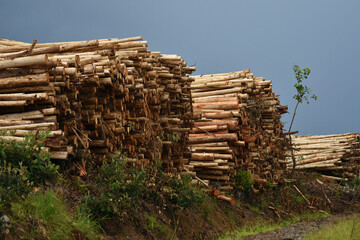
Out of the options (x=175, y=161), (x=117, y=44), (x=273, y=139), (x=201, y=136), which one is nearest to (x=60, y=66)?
(x=117, y=44)

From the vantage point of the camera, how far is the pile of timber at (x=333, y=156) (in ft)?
88.1

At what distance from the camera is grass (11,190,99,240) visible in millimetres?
6770

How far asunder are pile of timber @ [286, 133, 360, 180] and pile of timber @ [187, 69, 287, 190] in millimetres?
5762

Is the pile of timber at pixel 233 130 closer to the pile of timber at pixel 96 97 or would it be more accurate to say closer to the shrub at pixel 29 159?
the pile of timber at pixel 96 97

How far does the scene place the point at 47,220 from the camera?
714 centimetres

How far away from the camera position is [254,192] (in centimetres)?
1850

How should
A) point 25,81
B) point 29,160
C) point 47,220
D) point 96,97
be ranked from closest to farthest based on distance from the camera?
point 47,220, point 29,160, point 25,81, point 96,97

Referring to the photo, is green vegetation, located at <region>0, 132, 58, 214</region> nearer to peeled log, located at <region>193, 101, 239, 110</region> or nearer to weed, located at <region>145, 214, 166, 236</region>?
weed, located at <region>145, 214, 166, 236</region>

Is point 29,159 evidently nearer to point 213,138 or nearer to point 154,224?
point 154,224

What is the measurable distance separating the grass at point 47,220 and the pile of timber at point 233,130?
8.31 m

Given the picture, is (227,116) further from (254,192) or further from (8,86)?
(8,86)

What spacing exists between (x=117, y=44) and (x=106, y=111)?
2643 mm

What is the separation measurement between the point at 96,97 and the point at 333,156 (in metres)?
19.6

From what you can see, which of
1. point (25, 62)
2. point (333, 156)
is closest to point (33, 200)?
point (25, 62)
